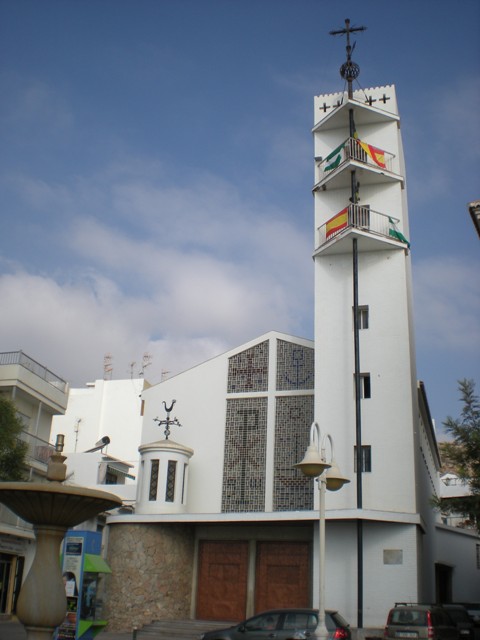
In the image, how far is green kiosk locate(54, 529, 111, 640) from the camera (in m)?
18.0

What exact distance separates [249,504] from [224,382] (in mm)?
4800

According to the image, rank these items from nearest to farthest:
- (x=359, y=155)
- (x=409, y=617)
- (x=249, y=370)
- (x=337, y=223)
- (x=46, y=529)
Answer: (x=46, y=529) → (x=409, y=617) → (x=337, y=223) → (x=359, y=155) → (x=249, y=370)

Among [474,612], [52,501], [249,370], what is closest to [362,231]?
[249,370]

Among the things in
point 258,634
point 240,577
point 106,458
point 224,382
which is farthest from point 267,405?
point 106,458

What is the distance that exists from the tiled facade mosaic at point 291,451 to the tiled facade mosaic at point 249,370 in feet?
3.96

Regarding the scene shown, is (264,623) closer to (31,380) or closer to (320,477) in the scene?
(320,477)

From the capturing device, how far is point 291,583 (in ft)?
81.5

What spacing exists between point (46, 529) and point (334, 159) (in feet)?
65.4

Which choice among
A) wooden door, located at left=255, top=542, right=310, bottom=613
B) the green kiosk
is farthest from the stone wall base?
the green kiosk

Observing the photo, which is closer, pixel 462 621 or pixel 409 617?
pixel 409 617

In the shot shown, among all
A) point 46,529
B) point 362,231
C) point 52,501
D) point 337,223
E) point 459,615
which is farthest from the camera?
point 337,223

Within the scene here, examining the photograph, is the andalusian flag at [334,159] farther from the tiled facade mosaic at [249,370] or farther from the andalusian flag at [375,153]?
the tiled facade mosaic at [249,370]

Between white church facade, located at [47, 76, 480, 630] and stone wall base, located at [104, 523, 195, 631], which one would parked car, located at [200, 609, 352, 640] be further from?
stone wall base, located at [104, 523, 195, 631]

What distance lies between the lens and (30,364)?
33.7 meters
